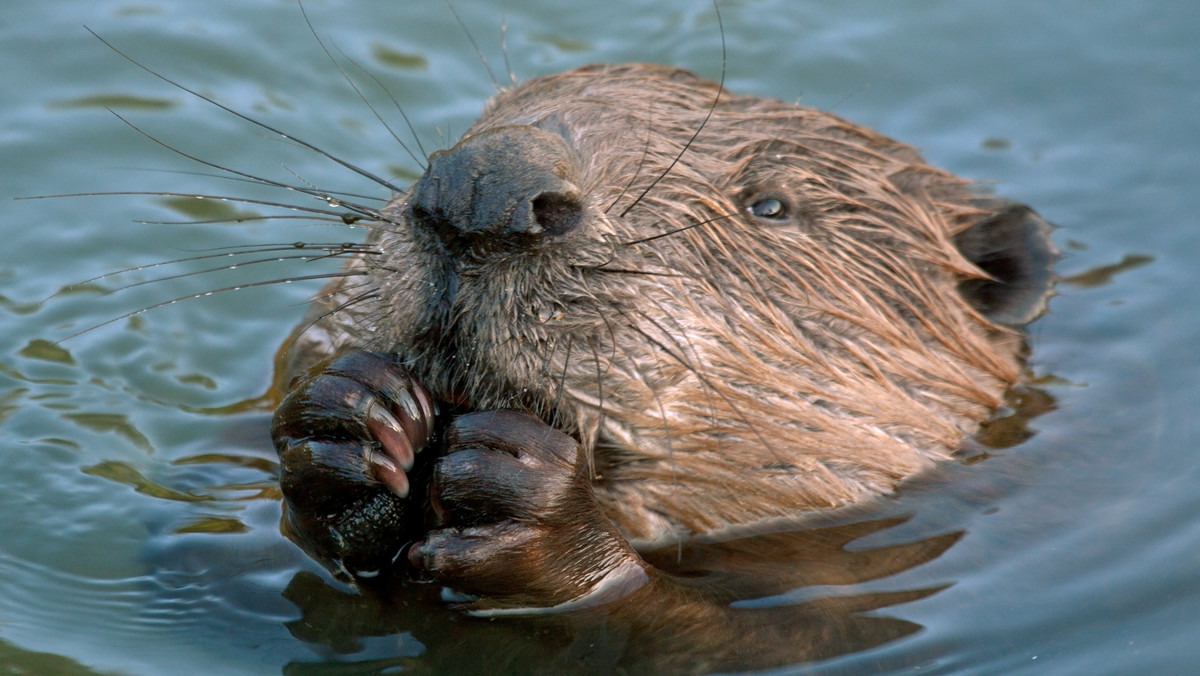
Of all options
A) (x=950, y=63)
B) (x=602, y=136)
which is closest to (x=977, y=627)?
(x=602, y=136)

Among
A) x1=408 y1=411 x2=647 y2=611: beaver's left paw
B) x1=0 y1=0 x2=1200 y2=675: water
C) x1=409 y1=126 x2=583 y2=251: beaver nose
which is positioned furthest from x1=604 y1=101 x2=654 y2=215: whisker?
x1=0 y1=0 x2=1200 y2=675: water

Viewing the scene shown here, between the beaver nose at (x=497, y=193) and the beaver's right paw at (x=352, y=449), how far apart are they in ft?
1.11

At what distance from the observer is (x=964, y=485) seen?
131 inches

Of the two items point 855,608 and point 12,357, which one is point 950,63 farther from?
point 12,357

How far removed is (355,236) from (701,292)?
2332 mm

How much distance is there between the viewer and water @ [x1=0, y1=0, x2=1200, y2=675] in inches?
120

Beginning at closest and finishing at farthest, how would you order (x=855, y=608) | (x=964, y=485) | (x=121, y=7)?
(x=855, y=608) → (x=964, y=485) → (x=121, y=7)

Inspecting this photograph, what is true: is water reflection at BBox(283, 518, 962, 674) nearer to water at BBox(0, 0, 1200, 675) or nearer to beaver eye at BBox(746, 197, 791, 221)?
water at BBox(0, 0, 1200, 675)

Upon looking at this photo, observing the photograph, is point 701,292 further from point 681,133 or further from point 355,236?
point 355,236

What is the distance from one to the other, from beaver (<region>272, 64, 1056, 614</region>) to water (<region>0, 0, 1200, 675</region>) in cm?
25

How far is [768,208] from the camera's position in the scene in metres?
3.25

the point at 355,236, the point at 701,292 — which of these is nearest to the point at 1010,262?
the point at 701,292

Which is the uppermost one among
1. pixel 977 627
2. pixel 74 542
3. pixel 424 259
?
pixel 424 259

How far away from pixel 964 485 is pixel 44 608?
2239 millimetres
